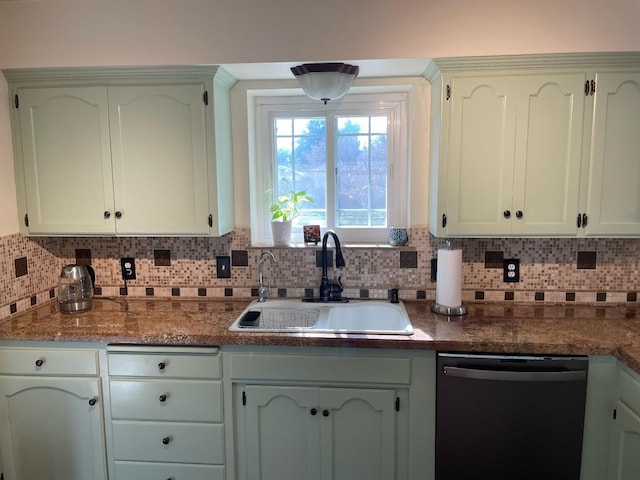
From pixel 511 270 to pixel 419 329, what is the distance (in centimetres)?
73

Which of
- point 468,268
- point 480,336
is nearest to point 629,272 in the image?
point 468,268

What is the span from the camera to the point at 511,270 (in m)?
2.28

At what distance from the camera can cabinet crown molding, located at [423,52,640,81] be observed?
1868 millimetres

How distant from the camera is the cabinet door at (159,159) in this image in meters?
2.07

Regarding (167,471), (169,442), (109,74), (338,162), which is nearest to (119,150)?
(109,74)

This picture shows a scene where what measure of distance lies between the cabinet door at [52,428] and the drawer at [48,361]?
4cm

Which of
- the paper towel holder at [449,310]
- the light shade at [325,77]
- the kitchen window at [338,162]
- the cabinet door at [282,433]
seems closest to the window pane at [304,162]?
the kitchen window at [338,162]

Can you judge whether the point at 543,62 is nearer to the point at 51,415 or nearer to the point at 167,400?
the point at 167,400

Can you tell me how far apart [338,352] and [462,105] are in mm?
1223

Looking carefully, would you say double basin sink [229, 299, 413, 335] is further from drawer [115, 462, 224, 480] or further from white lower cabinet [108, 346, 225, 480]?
drawer [115, 462, 224, 480]

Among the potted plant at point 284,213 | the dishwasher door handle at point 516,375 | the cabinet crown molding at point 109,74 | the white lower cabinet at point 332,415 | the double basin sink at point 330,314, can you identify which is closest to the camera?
the dishwasher door handle at point 516,375

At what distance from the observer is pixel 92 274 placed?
2.47 metres

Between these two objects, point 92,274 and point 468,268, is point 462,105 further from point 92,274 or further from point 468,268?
point 92,274

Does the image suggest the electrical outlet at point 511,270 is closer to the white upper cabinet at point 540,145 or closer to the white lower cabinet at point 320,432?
the white upper cabinet at point 540,145
